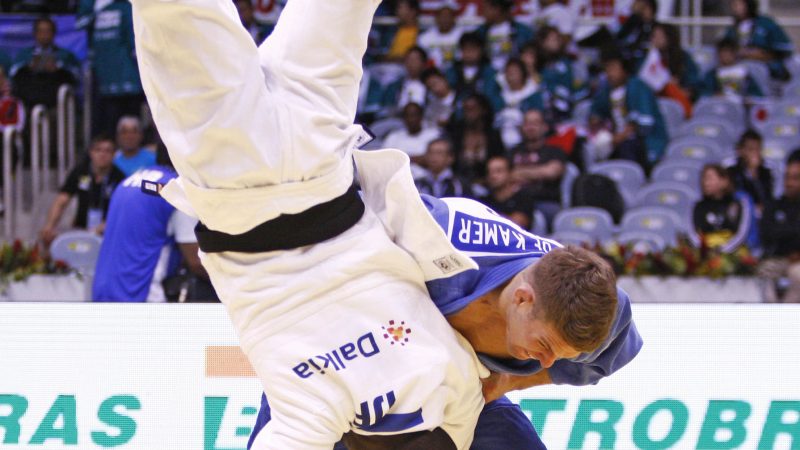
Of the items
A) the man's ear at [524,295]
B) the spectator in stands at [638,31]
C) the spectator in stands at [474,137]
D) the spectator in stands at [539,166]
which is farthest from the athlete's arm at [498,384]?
the spectator in stands at [638,31]

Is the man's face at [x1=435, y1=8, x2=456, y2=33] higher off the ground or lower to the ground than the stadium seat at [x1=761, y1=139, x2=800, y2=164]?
higher

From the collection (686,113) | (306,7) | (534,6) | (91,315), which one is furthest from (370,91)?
(306,7)

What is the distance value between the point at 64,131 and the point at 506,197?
3688 millimetres

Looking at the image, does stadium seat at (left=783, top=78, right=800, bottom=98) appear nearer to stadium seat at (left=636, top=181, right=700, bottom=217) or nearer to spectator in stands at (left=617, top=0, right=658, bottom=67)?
spectator in stands at (left=617, top=0, right=658, bottom=67)

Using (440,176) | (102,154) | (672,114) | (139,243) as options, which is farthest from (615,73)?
(139,243)

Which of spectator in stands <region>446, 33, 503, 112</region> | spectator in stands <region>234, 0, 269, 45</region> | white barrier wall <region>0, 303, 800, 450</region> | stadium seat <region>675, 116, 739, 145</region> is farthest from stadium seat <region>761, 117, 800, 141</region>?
white barrier wall <region>0, 303, 800, 450</region>

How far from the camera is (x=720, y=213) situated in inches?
282

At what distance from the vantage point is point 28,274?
643 centimetres

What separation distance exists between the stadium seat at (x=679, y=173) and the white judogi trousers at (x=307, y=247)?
591 centimetres

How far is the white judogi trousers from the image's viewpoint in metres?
2.29

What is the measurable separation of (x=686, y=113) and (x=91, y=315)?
6814 millimetres

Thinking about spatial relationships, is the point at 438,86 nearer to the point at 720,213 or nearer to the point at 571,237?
the point at 571,237

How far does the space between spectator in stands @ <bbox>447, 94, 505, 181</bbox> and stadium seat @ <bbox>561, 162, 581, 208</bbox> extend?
0.52 metres

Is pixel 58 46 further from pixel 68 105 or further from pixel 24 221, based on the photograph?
pixel 24 221
